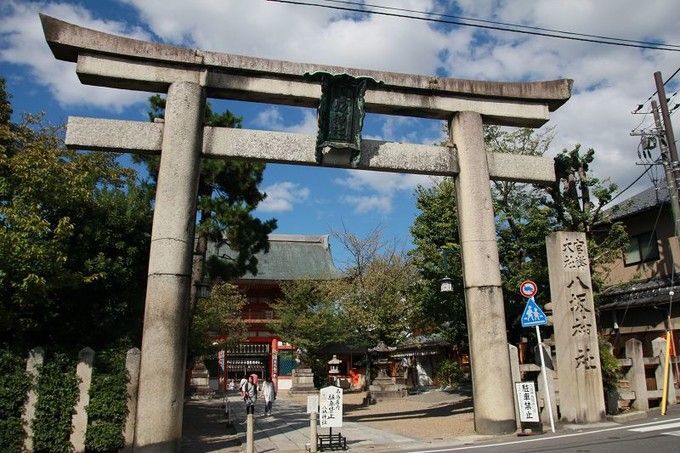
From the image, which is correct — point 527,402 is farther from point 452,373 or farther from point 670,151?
point 452,373

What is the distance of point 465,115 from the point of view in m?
11.5

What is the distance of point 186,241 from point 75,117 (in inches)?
126

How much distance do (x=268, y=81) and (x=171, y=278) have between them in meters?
4.58

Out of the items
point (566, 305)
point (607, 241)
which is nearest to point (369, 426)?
point (566, 305)

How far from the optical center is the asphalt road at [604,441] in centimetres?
768

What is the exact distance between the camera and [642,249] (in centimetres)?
1981

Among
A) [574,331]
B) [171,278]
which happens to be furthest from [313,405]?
[574,331]

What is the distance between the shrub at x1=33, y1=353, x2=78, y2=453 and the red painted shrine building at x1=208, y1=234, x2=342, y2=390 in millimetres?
24152

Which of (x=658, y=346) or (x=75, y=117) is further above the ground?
(x=75, y=117)

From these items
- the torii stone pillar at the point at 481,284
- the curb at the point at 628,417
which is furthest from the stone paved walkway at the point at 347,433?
the curb at the point at 628,417

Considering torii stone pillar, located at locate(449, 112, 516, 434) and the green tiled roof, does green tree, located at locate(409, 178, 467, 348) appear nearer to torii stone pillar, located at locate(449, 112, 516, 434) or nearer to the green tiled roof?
torii stone pillar, located at locate(449, 112, 516, 434)

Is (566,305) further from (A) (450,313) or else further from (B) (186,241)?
(B) (186,241)

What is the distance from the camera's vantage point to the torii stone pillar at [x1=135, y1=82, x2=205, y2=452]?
8586 mm

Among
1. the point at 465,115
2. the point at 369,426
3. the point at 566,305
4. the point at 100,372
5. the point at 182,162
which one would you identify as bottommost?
the point at 369,426
